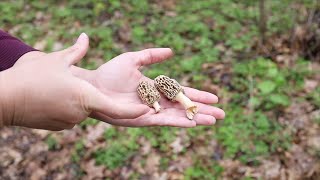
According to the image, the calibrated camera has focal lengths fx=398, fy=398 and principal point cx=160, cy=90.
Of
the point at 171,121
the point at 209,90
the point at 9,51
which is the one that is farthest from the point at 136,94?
the point at 209,90

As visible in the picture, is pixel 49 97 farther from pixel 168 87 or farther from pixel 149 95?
pixel 168 87

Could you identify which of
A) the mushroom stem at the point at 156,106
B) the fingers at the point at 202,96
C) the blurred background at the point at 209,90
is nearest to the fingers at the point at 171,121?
the mushroom stem at the point at 156,106

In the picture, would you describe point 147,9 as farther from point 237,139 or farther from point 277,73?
point 237,139

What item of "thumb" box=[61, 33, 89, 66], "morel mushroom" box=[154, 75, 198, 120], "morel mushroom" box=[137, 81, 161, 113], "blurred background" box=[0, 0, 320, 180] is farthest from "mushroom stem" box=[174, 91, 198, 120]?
"blurred background" box=[0, 0, 320, 180]

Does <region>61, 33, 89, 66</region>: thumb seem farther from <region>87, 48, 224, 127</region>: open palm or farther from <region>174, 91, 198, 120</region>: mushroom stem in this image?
<region>174, 91, 198, 120</region>: mushroom stem

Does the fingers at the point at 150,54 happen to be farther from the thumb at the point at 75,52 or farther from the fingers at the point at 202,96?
the thumb at the point at 75,52

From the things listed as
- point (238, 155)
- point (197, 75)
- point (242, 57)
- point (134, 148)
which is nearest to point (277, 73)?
point (242, 57)
